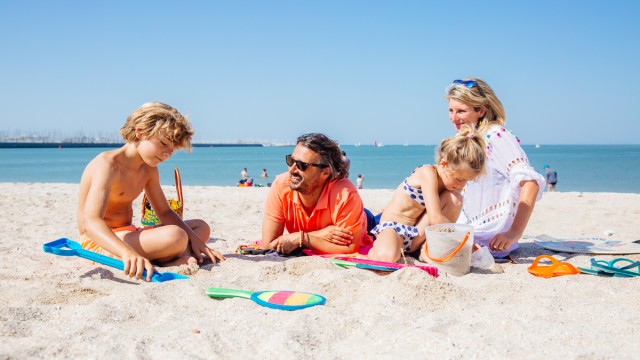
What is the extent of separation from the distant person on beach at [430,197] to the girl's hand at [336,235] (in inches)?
9.4

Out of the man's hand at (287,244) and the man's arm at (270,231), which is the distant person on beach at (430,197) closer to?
the man's hand at (287,244)

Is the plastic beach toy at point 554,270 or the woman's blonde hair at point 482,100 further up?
the woman's blonde hair at point 482,100

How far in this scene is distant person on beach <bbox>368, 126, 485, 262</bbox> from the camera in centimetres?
369

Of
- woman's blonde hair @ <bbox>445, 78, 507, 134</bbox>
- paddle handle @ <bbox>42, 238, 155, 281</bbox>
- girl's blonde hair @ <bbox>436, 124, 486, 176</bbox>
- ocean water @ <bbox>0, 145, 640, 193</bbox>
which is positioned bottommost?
ocean water @ <bbox>0, 145, 640, 193</bbox>

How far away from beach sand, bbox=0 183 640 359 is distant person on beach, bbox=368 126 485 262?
1.78 ft

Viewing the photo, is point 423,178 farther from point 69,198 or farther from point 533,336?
point 69,198

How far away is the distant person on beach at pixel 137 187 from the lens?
3.37m

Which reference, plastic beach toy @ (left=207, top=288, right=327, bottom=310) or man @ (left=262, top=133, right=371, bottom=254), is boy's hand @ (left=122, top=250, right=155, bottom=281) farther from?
man @ (left=262, top=133, right=371, bottom=254)

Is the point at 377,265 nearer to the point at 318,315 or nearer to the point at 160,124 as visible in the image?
the point at 318,315

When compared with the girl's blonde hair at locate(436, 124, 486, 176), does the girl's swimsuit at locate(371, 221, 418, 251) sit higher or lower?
lower

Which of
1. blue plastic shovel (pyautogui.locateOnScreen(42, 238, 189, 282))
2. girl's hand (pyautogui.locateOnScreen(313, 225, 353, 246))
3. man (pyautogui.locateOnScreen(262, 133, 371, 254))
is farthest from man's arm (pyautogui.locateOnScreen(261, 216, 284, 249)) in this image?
blue plastic shovel (pyautogui.locateOnScreen(42, 238, 189, 282))

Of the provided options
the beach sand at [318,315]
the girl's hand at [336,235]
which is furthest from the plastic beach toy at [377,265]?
the girl's hand at [336,235]

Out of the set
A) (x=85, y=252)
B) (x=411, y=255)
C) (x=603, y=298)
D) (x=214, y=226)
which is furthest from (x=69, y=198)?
(x=603, y=298)

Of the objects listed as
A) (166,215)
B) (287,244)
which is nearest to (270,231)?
(287,244)
